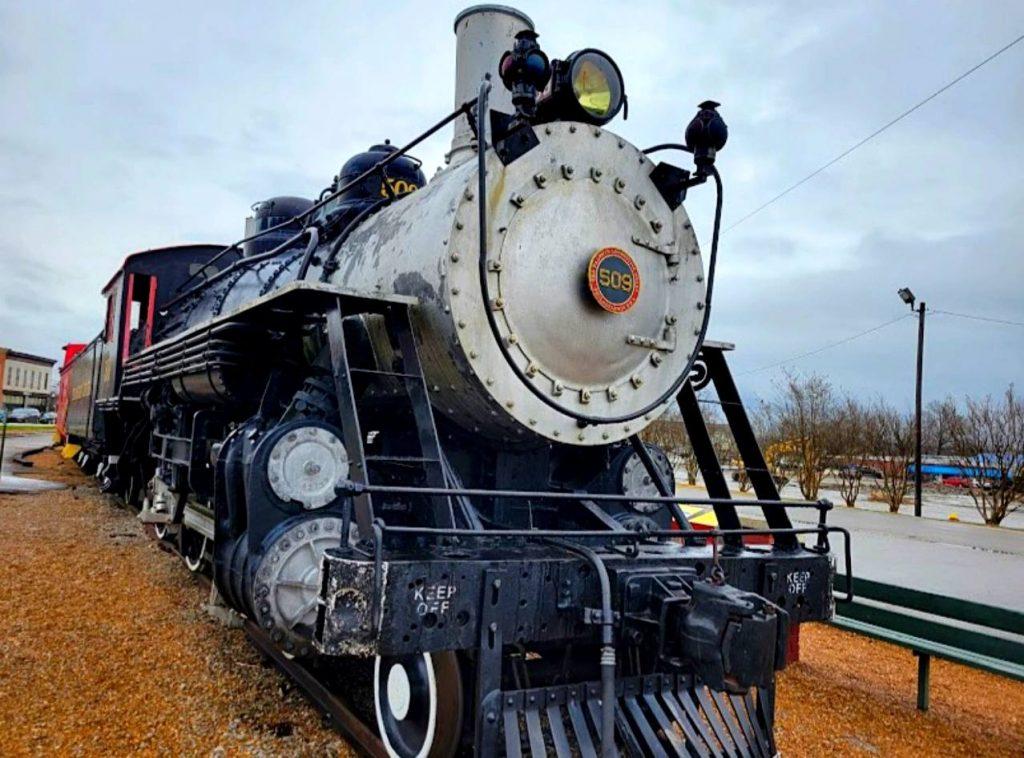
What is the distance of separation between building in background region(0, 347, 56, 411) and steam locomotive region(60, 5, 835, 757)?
6986cm

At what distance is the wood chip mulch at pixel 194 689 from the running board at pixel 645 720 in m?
0.86

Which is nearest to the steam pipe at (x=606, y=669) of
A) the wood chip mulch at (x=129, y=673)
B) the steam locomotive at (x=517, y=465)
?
the steam locomotive at (x=517, y=465)

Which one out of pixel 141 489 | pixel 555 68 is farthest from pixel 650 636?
pixel 141 489

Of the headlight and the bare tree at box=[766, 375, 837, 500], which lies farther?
the bare tree at box=[766, 375, 837, 500]

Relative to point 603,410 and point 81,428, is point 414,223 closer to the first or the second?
point 603,410

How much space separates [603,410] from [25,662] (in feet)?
12.3

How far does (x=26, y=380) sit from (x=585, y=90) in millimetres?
82874

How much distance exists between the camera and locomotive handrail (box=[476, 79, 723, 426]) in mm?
2971

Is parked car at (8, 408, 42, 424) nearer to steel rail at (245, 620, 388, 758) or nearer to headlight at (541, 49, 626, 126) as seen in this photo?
steel rail at (245, 620, 388, 758)

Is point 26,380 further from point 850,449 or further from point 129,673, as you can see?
point 129,673

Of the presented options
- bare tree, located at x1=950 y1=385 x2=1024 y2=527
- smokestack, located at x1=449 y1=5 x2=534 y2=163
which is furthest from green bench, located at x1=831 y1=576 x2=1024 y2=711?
bare tree, located at x1=950 y1=385 x2=1024 y2=527

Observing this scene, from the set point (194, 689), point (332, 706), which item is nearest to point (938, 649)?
point (332, 706)

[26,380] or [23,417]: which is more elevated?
[26,380]

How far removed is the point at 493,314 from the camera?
10.3 feet
